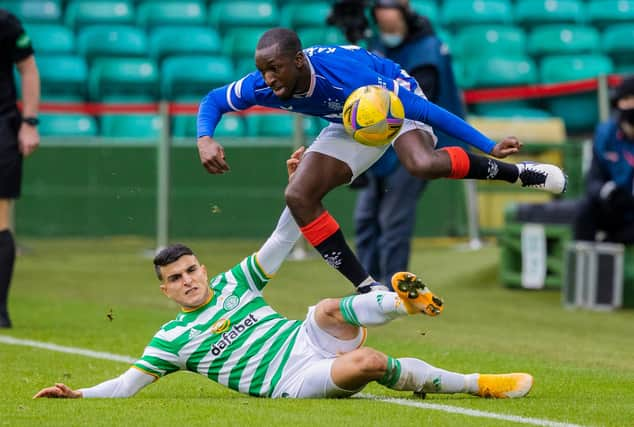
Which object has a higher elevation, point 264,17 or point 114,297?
point 264,17

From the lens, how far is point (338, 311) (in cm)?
570

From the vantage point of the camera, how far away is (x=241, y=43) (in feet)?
58.9

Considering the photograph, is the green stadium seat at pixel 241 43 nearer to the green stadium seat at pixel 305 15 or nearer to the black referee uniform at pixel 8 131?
the green stadium seat at pixel 305 15

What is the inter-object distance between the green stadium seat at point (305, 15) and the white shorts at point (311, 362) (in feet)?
40.9

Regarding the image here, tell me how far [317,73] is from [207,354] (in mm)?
1613

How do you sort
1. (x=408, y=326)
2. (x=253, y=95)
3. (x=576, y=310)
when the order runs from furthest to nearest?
(x=576, y=310) < (x=408, y=326) < (x=253, y=95)

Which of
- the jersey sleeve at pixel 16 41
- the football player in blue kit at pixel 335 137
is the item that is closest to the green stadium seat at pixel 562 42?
the jersey sleeve at pixel 16 41

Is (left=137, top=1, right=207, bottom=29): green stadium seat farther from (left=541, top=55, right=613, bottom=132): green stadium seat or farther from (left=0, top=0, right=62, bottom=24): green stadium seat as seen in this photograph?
(left=541, top=55, right=613, bottom=132): green stadium seat

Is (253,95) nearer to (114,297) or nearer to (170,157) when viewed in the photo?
(114,297)

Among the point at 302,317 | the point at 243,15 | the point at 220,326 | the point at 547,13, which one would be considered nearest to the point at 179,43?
the point at 243,15

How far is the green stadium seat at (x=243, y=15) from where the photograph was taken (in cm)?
1836

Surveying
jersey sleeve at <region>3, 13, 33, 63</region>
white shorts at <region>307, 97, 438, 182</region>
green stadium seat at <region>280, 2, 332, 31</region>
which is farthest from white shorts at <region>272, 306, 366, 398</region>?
green stadium seat at <region>280, 2, 332, 31</region>

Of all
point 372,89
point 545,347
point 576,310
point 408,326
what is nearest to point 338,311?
point 372,89

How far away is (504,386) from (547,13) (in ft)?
45.4
